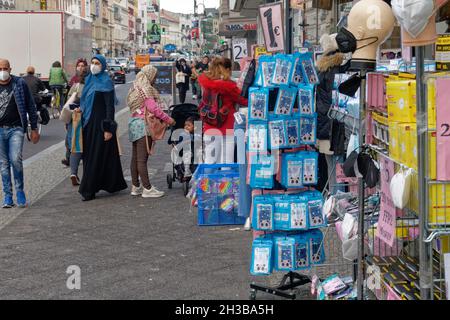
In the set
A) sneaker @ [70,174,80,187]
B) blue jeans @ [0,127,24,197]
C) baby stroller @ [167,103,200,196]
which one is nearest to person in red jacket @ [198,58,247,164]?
baby stroller @ [167,103,200,196]

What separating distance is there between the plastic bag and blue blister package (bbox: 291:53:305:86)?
226 cm

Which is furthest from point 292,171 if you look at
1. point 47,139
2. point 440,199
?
point 47,139

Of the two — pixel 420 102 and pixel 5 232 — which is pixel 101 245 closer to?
pixel 5 232

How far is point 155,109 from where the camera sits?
1080cm

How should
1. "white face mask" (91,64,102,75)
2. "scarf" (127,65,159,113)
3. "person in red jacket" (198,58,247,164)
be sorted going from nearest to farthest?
"person in red jacket" (198,58,247,164) < "scarf" (127,65,159,113) < "white face mask" (91,64,102,75)

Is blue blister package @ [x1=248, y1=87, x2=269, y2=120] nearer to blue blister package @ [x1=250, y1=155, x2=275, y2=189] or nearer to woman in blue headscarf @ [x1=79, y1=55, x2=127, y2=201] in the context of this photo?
blue blister package @ [x1=250, y1=155, x2=275, y2=189]

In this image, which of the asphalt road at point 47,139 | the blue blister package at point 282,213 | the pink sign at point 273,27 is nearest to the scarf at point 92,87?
the pink sign at point 273,27

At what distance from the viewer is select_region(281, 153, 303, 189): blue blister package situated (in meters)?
6.35

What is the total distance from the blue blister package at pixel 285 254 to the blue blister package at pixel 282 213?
10cm

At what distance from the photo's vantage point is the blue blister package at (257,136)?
6332 millimetres

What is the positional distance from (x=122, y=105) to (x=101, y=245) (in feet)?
80.5

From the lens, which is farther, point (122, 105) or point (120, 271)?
point (122, 105)

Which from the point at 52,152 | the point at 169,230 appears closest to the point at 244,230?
the point at 169,230

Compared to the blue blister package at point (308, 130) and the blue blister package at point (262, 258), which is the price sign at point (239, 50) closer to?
the blue blister package at point (308, 130)
